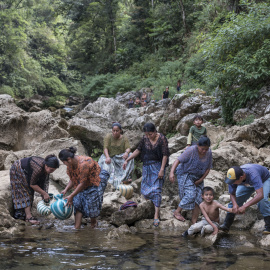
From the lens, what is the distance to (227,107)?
1173cm

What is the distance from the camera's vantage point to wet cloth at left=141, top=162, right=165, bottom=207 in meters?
5.92

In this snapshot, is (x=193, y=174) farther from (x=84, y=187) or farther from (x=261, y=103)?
(x=261, y=103)

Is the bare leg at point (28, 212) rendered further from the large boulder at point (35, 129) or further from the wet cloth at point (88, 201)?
the large boulder at point (35, 129)

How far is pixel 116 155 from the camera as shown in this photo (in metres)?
7.07

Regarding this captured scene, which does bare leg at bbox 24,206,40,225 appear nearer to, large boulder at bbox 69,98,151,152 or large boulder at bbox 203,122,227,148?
large boulder at bbox 69,98,151,152

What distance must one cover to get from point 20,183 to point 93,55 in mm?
33001

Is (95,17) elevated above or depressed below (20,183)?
above

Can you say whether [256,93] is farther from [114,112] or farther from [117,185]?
[117,185]

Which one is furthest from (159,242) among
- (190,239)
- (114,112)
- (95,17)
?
(95,17)

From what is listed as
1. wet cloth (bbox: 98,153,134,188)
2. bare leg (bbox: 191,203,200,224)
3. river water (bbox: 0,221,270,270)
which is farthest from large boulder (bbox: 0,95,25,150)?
bare leg (bbox: 191,203,200,224)

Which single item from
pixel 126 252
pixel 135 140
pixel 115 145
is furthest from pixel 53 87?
pixel 126 252

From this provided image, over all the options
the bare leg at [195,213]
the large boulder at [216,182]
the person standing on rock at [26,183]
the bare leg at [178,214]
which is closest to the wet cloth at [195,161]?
the bare leg at [195,213]

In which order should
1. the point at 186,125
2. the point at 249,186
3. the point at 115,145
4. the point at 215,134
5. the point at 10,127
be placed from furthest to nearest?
the point at 186,125 → the point at 10,127 → the point at 215,134 → the point at 115,145 → the point at 249,186

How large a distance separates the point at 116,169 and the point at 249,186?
319 cm
